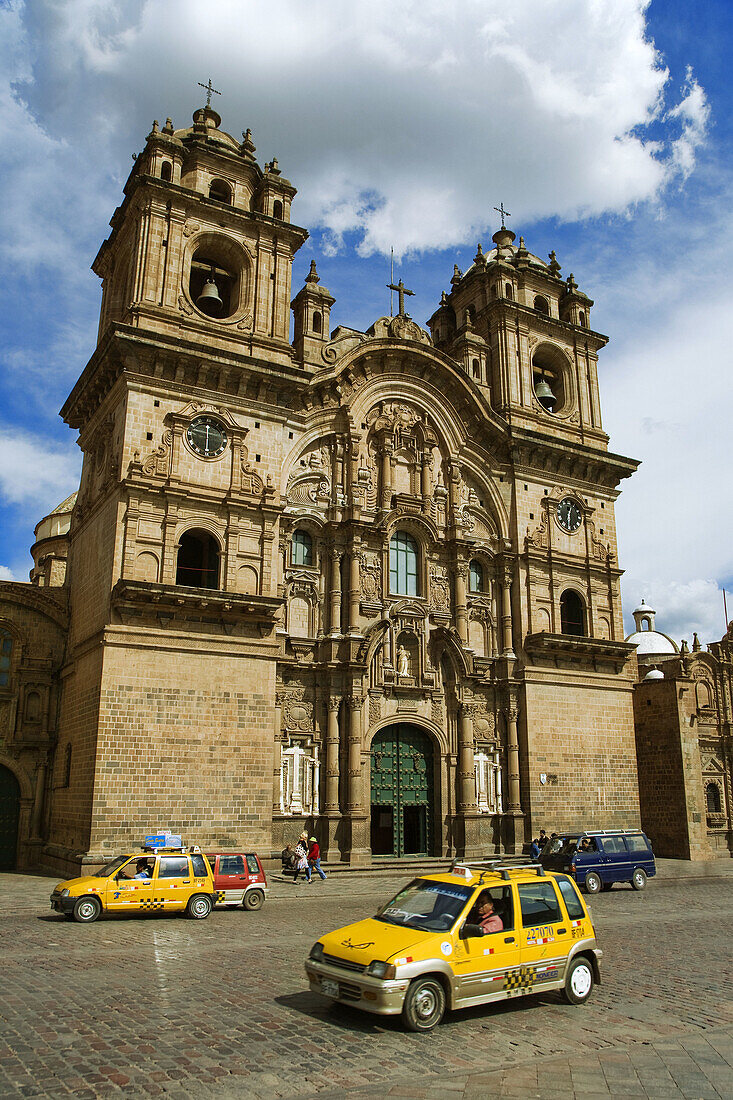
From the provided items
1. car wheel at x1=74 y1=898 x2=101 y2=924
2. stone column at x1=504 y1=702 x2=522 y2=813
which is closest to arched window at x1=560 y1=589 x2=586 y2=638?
stone column at x1=504 y1=702 x2=522 y2=813

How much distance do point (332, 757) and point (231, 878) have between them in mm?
8630

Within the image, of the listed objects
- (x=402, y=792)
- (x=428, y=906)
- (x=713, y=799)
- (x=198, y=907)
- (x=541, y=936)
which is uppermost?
(x=402, y=792)

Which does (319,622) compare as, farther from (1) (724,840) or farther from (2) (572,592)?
(1) (724,840)

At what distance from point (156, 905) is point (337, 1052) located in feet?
33.1

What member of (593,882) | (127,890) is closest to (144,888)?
(127,890)

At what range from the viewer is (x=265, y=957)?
13.3 meters

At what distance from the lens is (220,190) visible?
30.9m

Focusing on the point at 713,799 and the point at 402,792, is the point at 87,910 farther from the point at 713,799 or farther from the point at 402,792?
the point at 713,799

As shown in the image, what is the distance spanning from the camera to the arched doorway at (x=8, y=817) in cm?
2728

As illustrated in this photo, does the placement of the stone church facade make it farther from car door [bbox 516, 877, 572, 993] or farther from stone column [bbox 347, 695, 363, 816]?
car door [bbox 516, 877, 572, 993]

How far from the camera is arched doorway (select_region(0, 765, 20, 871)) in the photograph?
27.3 m

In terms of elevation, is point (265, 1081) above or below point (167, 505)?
below

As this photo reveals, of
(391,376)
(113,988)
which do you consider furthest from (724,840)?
(113,988)

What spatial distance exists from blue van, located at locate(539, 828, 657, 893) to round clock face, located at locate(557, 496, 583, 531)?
45.0 feet
